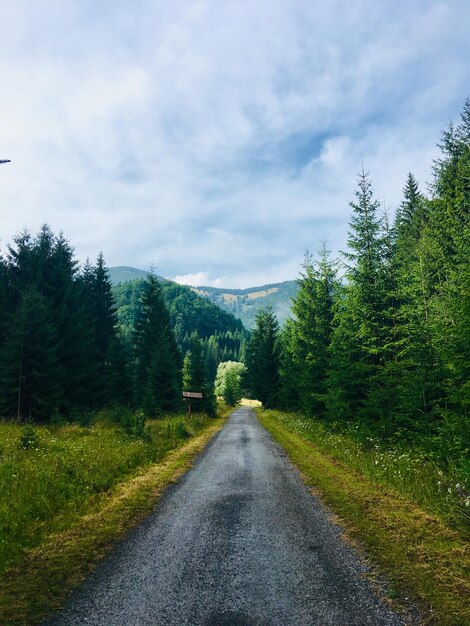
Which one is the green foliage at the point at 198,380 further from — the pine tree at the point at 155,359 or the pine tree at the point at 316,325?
the pine tree at the point at 316,325

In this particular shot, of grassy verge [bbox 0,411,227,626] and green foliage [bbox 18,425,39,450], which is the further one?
green foliage [bbox 18,425,39,450]

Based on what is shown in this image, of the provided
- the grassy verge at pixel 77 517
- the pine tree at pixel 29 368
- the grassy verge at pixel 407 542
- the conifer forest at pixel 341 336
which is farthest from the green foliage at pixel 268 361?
the grassy verge at pixel 407 542

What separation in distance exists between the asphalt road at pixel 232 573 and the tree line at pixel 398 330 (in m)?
4.88

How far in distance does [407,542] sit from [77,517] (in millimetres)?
6546

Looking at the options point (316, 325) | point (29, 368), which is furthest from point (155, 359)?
point (316, 325)

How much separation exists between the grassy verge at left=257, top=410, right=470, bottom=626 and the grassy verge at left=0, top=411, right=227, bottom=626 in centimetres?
449

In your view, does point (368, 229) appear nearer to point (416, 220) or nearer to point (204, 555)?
point (204, 555)

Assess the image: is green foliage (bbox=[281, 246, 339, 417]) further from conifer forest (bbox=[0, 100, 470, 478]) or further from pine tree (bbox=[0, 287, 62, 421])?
pine tree (bbox=[0, 287, 62, 421])

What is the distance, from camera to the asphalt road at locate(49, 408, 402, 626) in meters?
4.14

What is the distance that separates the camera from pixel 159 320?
45.8 meters

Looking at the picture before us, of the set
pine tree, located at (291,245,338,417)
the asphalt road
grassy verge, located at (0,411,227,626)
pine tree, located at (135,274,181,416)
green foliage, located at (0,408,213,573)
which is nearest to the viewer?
the asphalt road

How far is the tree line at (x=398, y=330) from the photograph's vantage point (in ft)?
31.7

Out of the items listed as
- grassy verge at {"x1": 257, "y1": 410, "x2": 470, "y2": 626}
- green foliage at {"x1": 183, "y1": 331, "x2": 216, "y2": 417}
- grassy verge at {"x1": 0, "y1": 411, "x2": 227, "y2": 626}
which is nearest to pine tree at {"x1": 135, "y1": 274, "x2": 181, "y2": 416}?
green foliage at {"x1": 183, "y1": 331, "x2": 216, "y2": 417}

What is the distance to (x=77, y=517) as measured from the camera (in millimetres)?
7543
